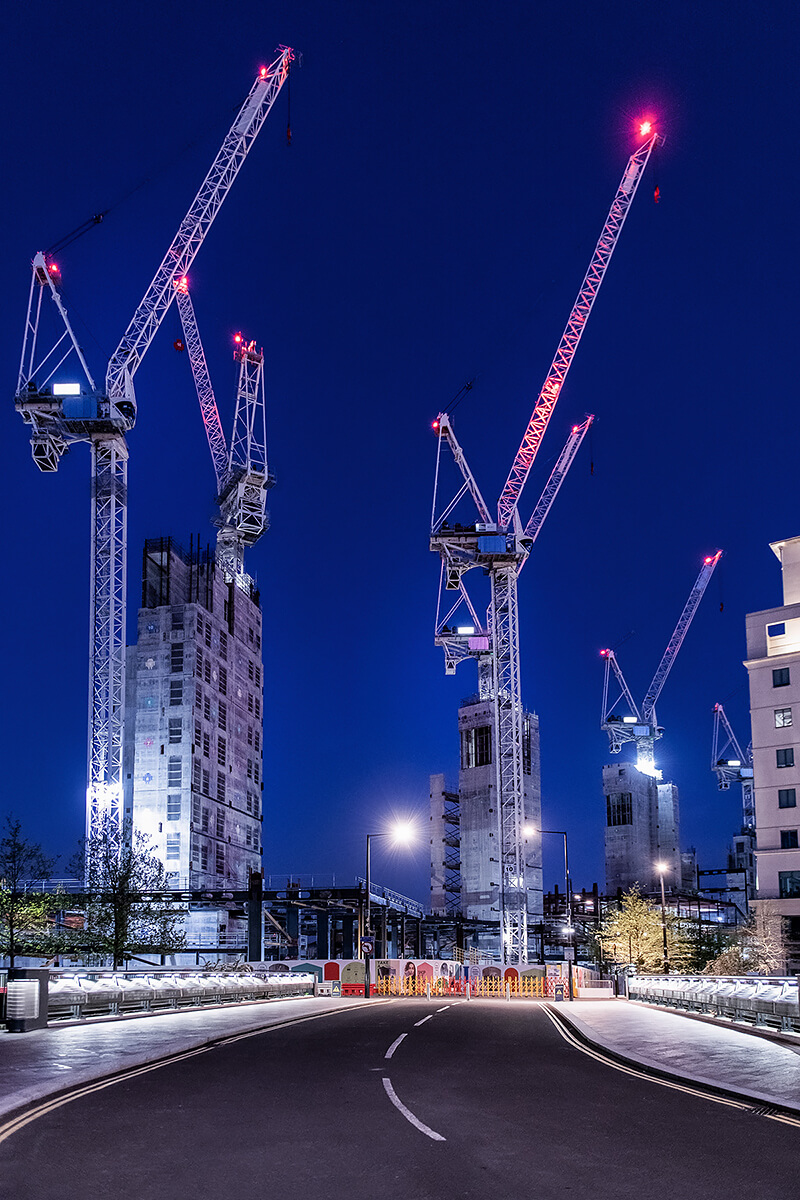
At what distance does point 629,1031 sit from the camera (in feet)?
95.0

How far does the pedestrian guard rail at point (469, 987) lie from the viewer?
60.8 metres

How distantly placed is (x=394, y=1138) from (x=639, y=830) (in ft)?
542

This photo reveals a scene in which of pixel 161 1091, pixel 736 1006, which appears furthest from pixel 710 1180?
pixel 736 1006

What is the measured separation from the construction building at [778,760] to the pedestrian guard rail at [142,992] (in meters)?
39.3

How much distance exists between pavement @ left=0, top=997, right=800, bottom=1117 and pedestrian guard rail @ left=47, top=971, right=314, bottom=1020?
88 cm

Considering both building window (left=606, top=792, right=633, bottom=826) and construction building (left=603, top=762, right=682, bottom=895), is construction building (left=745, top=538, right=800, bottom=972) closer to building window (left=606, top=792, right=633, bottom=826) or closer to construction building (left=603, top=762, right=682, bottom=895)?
construction building (left=603, top=762, right=682, bottom=895)

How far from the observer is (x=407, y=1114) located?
14.6 meters

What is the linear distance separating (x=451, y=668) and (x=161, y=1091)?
128516 millimetres

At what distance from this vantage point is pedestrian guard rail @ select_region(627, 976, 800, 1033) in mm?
26781

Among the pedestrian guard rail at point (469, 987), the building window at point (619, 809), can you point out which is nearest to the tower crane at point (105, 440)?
the pedestrian guard rail at point (469, 987)

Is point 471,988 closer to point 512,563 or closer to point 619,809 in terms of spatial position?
point 512,563

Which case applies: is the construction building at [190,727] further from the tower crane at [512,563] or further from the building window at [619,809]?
the building window at [619,809]

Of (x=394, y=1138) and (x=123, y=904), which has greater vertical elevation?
(x=394, y=1138)

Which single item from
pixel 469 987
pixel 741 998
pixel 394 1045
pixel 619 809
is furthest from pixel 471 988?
pixel 619 809
